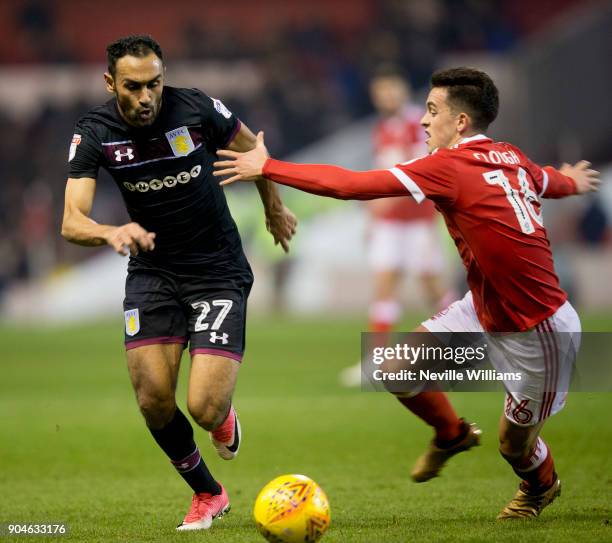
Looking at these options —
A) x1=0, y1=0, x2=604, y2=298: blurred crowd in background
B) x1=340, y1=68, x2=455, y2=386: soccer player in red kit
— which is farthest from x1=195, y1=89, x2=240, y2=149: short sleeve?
x1=0, y1=0, x2=604, y2=298: blurred crowd in background

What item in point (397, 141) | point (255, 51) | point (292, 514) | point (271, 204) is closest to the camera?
point (292, 514)

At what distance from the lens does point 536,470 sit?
5.65m

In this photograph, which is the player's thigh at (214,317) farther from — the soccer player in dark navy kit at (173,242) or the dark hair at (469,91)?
the dark hair at (469,91)

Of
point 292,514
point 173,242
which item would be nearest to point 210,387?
point 173,242

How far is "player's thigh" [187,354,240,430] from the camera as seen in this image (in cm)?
565

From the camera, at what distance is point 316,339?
52.1 ft

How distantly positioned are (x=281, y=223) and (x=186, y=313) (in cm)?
77

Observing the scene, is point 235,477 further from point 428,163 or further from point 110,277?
point 110,277

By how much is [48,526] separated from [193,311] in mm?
1296

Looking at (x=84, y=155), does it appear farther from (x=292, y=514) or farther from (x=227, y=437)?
(x=292, y=514)

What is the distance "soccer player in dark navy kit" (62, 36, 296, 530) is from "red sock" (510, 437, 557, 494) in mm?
1525

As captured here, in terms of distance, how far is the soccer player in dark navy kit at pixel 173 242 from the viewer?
5609 millimetres

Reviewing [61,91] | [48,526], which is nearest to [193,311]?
[48,526]

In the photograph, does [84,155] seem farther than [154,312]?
No
